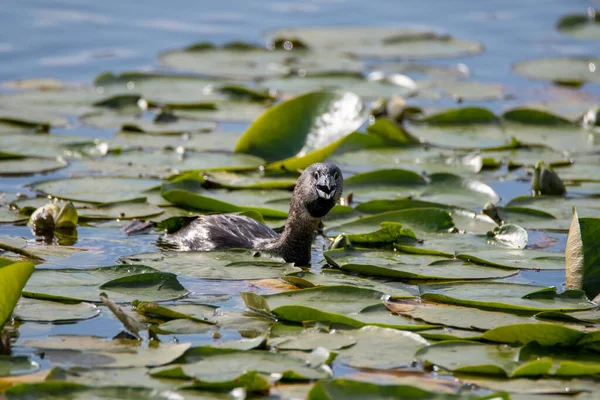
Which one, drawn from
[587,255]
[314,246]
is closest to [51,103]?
[314,246]

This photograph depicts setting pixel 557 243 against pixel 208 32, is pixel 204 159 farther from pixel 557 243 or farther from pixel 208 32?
pixel 208 32

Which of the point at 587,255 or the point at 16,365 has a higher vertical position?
the point at 587,255

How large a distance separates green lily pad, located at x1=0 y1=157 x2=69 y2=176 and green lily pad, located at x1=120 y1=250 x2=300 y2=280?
2388 mm

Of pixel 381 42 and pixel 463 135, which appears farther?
pixel 381 42

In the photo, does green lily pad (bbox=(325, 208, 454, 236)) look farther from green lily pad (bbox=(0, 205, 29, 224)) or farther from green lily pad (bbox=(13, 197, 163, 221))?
green lily pad (bbox=(0, 205, 29, 224))

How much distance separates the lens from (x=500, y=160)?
32.8 feet

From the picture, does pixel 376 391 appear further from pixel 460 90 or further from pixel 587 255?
pixel 460 90

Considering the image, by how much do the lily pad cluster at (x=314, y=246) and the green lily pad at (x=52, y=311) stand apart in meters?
0.01

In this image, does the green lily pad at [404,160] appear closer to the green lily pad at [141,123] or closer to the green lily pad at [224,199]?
the green lily pad at [224,199]

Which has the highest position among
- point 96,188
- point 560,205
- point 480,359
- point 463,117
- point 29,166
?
point 463,117

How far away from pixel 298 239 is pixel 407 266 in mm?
819

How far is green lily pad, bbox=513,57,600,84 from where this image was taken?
44.6 feet

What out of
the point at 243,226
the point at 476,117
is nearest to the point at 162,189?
the point at 243,226

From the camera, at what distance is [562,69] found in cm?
1400
